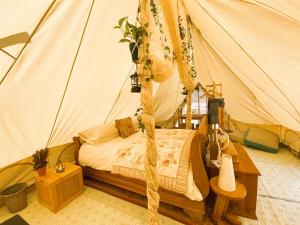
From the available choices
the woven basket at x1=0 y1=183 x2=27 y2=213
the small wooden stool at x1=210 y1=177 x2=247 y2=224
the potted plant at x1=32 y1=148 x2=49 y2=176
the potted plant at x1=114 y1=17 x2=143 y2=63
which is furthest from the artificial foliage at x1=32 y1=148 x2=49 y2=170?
the small wooden stool at x1=210 y1=177 x2=247 y2=224

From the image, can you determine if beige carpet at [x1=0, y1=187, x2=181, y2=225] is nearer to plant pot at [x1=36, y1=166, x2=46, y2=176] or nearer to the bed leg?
the bed leg

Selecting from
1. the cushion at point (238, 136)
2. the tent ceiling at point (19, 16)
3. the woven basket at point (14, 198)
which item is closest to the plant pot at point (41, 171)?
the woven basket at point (14, 198)

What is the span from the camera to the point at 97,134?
9.41 feet

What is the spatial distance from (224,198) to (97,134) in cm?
208

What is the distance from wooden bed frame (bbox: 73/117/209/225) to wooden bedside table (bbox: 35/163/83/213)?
34 centimetres

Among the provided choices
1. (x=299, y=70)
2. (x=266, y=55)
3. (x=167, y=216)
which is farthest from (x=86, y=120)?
(x=299, y=70)

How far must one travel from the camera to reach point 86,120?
2816 millimetres

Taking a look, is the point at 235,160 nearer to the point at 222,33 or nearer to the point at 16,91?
the point at 222,33

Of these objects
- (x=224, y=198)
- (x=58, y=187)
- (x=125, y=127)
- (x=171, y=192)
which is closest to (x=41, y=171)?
(x=58, y=187)

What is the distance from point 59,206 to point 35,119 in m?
1.28

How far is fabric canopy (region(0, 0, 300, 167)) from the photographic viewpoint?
131cm

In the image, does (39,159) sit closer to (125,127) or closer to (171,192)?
(125,127)

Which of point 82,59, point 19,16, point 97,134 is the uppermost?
point 19,16

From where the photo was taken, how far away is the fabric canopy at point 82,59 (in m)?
1.31
